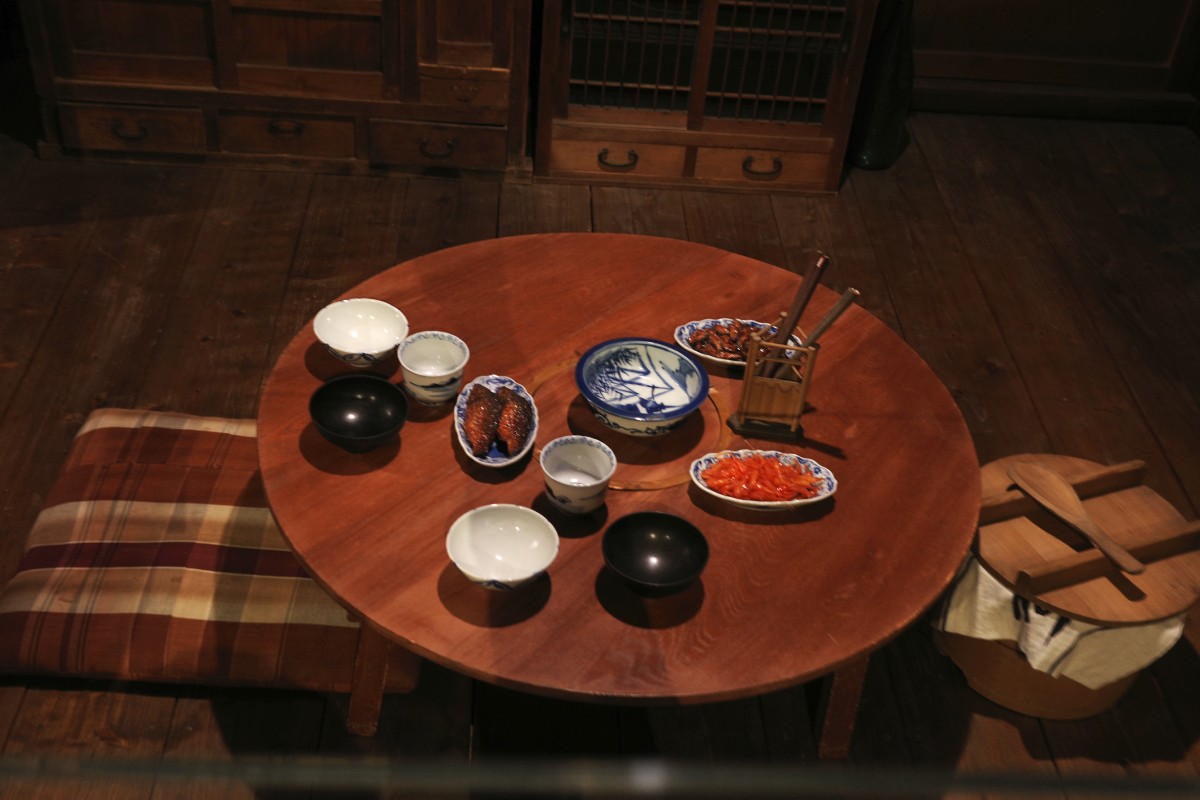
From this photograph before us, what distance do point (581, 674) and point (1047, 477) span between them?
1177 millimetres

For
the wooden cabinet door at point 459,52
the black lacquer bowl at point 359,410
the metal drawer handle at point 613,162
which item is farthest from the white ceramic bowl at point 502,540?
the metal drawer handle at point 613,162

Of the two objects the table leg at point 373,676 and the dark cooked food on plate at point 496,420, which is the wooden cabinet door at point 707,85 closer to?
the dark cooked food on plate at point 496,420

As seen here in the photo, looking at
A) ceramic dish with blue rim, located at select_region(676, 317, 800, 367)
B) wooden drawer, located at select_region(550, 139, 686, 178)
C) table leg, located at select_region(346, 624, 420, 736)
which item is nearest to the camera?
table leg, located at select_region(346, 624, 420, 736)

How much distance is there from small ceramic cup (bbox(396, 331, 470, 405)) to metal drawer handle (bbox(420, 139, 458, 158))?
180 cm

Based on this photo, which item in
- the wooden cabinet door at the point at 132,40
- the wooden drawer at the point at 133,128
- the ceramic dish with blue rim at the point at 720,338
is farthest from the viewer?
the wooden drawer at the point at 133,128

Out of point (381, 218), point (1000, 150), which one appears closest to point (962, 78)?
point (1000, 150)

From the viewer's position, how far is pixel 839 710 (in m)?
2.17

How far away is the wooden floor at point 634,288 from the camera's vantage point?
221cm

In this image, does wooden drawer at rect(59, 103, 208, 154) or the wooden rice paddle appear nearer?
the wooden rice paddle

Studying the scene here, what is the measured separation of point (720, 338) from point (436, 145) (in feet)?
6.22

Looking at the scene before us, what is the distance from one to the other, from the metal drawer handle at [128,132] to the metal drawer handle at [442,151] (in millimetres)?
872

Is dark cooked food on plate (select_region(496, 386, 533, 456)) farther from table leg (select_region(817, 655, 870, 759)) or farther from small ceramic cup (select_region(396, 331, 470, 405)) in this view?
table leg (select_region(817, 655, 870, 759))

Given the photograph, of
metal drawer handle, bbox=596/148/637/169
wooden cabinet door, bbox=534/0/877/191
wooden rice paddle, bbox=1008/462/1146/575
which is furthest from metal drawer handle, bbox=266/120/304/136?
wooden rice paddle, bbox=1008/462/1146/575

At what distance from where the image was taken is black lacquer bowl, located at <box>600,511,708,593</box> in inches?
67.1
